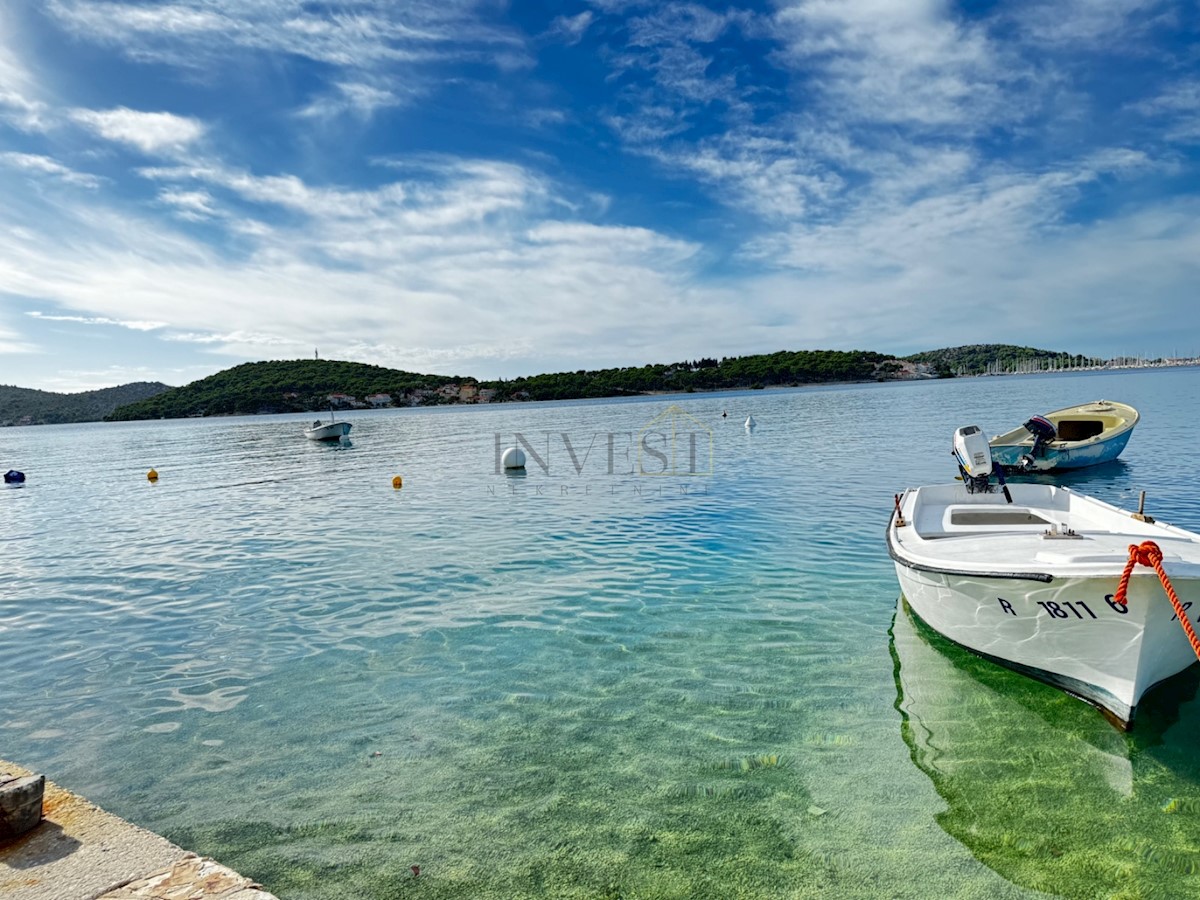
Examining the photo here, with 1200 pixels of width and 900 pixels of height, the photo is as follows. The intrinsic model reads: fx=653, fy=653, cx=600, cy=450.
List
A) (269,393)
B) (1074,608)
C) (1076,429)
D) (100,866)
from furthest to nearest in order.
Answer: (269,393)
(1076,429)
(1074,608)
(100,866)

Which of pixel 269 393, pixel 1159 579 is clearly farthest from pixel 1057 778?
pixel 269 393

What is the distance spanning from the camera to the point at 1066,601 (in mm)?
6699

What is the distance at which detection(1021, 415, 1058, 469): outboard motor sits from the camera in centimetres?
2517

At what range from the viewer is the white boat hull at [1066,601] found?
6.30m

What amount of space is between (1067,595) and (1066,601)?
89 mm

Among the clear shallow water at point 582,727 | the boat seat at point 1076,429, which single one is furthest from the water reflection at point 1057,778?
the boat seat at point 1076,429

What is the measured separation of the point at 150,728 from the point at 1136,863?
964 centimetres

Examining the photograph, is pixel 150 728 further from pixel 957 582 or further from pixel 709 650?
pixel 957 582

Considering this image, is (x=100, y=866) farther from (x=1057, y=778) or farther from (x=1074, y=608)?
(x=1074, y=608)

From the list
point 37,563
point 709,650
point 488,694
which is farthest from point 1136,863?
point 37,563

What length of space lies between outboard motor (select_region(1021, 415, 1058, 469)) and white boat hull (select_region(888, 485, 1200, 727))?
17732mm

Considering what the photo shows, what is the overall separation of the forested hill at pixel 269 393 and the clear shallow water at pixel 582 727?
487 ft

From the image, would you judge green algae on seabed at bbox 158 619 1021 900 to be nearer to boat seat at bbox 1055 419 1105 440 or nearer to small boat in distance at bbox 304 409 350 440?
boat seat at bbox 1055 419 1105 440

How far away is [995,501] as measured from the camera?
1203 cm
